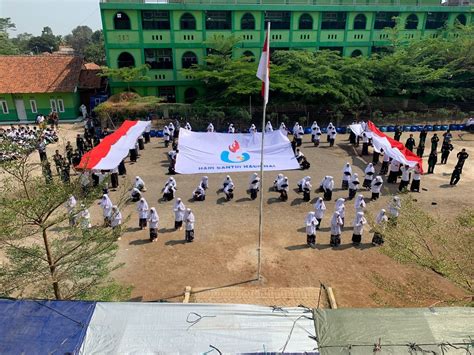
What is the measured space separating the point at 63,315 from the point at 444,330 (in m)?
5.69

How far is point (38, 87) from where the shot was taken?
88.0ft

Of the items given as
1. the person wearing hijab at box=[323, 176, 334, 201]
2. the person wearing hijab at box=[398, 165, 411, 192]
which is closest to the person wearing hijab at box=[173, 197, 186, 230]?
the person wearing hijab at box=[323, 176, 334, 201]

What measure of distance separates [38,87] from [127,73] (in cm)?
622

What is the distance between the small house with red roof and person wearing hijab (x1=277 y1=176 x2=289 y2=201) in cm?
1898

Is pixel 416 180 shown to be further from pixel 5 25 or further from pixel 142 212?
pixel 5 25

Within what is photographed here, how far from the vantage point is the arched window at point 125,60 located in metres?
28.9

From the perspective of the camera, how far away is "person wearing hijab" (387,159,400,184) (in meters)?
16.3

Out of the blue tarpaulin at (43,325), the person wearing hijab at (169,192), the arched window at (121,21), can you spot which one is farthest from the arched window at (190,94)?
the blue tarpaulin at (43,325)

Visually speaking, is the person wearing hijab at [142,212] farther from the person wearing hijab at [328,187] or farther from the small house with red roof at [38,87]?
the small house with red roof at [38,87]

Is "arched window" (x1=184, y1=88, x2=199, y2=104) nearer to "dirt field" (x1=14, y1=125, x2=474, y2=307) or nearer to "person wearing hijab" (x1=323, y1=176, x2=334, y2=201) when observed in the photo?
"dirt field" (x1=14, y1=125, x2=474, y2=307)

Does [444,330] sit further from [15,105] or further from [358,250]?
[15,105]

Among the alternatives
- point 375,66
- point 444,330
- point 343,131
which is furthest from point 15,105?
point 444,330

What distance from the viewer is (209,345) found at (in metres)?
5.50

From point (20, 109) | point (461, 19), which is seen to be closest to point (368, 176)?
point (20, 109)
